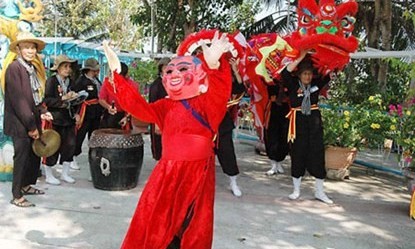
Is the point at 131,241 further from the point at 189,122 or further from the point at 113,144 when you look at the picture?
the point at 113,144

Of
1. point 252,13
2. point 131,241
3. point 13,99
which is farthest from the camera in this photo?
point 252,13

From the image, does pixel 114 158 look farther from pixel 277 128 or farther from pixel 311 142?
pixel 277 128

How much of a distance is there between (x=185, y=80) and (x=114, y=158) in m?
2.43

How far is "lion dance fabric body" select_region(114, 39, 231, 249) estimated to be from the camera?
2.99 m

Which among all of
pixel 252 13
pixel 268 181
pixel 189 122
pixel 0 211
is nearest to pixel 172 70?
pixel 189 122

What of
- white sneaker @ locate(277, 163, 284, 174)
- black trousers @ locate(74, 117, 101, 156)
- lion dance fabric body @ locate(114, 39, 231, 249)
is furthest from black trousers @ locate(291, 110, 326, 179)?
black trousers @ locate(74, 117, 101, 156)

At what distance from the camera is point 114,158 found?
17.2 feet

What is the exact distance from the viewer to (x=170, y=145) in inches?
123

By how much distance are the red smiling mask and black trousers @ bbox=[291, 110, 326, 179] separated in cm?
227

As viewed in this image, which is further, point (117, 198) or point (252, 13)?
point (252, 13)

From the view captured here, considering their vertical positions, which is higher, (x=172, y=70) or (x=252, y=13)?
(x=252, y=13)

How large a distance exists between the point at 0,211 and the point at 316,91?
3.50 m

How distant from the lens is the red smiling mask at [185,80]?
310 centimetres

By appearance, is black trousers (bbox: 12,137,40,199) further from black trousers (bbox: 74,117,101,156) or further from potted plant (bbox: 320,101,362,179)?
potted plant (bbox: 320,101,362,179)
